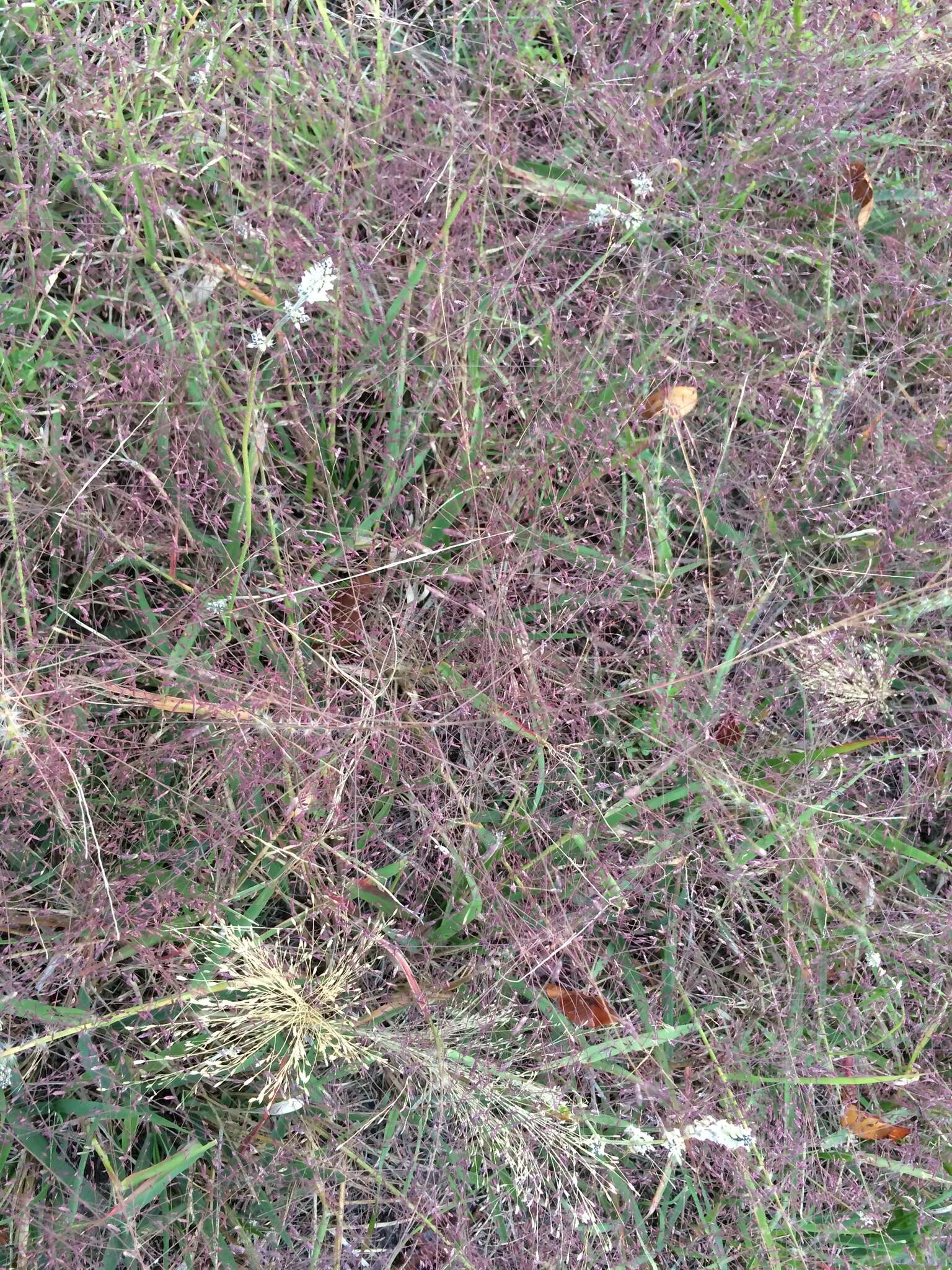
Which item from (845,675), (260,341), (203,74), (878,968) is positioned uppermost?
(203,74)

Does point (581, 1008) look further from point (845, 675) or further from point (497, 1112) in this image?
point (845, 675)

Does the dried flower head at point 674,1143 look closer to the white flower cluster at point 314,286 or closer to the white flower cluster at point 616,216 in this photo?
the white flower cluster at point 314,286

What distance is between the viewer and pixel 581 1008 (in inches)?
57.9

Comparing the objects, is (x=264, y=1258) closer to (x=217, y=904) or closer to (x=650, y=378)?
(x=217, y=904)

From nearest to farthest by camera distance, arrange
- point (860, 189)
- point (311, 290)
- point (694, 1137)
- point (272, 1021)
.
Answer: point (311, 290)
point (272, 1021)
point (694, 1137)
point (860, 189)

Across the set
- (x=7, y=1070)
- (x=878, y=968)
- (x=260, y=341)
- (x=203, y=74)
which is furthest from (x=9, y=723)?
(x=878, y=968)

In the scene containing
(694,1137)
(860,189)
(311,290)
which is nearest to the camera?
(311,290)

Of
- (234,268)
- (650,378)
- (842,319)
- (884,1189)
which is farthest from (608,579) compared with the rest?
(884,1189)

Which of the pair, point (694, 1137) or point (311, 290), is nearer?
point (311, 290)

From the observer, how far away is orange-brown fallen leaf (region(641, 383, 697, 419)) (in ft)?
5.14

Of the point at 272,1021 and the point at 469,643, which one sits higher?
the point at 469,643

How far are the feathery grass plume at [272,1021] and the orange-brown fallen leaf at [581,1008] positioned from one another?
30 cm

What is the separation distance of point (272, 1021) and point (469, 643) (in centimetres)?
60

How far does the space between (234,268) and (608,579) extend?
2.45 feet
